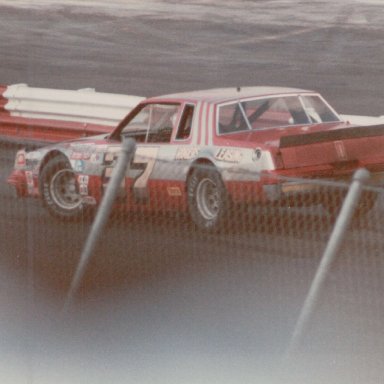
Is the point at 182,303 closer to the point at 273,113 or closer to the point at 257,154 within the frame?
the point at 257,154

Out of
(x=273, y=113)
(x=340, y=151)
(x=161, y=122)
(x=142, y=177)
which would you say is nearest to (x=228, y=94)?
(x=273, y=113)

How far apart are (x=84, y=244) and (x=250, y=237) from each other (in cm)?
132

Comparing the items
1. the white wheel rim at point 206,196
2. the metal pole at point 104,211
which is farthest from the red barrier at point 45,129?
the metal pole at point 104,211

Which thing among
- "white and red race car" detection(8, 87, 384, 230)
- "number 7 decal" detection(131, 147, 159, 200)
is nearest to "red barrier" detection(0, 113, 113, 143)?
"white and red race car" detection(8, 87, 384, 230)

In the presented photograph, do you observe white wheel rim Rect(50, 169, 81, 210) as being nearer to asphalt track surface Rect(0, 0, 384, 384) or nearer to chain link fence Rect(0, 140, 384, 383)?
asphalt track surface Rect(0, 0, 384, 384)

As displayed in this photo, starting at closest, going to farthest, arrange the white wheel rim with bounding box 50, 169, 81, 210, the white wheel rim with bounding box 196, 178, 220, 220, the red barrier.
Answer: the white wheel rim with bounding box 196, 178, 220, 220 → the white wheel rim with bounding box 50, 169, 81, 210 → the red barrier

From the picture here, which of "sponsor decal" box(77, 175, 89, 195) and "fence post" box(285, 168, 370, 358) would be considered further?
"sponsor decal" box(77, 175, 89, 195)

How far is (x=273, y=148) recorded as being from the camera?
36.5 ft

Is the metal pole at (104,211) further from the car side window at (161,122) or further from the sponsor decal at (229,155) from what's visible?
the car side window at (161,122)

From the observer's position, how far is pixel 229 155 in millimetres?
11492

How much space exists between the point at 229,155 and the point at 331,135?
801 millimetres

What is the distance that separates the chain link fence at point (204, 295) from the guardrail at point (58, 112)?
31.8ft

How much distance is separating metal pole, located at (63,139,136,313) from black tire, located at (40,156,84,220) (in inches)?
A: 145

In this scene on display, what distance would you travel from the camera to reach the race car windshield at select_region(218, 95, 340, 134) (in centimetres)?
1198
